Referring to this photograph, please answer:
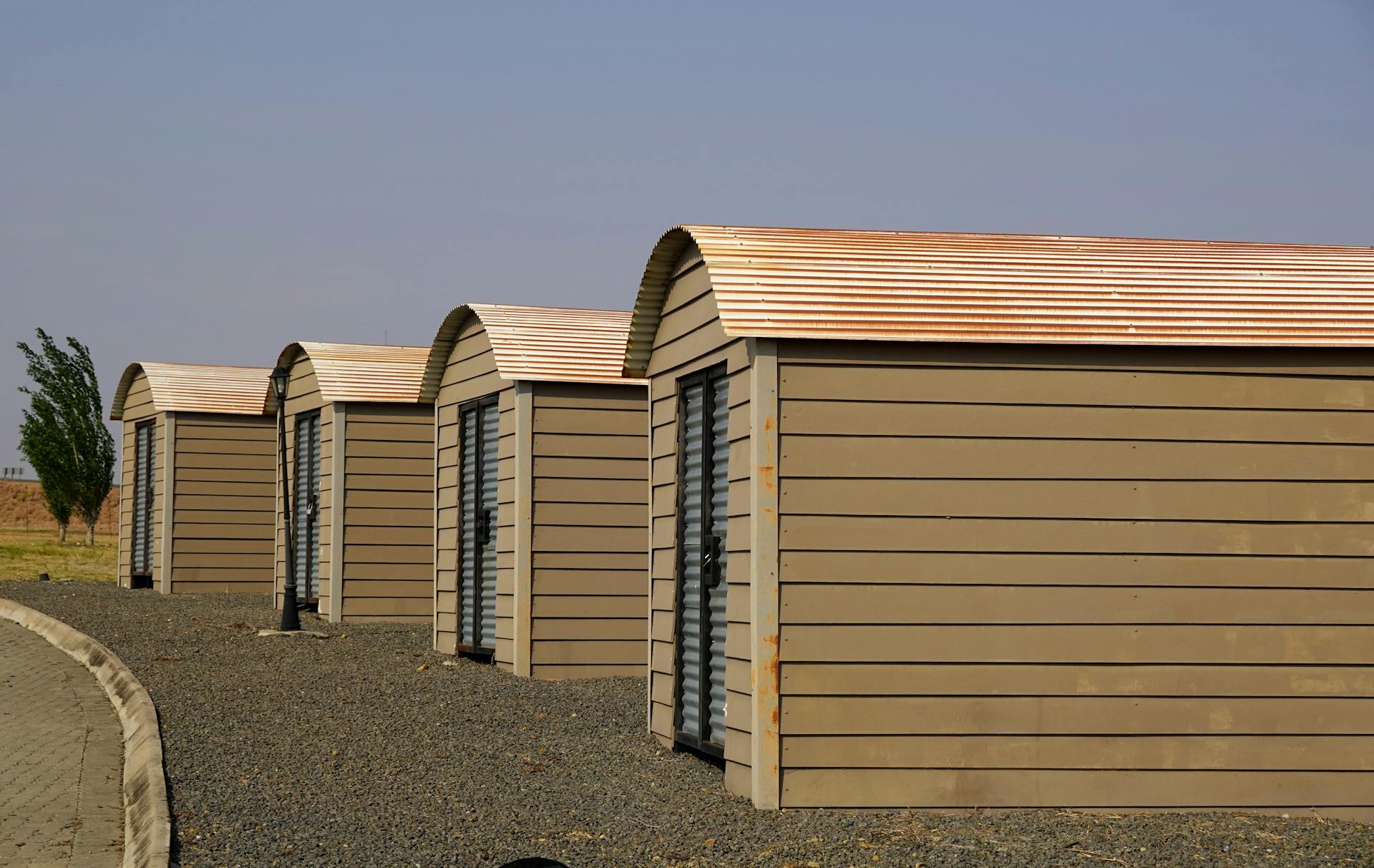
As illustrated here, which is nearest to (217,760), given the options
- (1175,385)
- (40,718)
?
(40,718)

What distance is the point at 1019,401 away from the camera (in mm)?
7641

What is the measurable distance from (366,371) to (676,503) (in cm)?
951

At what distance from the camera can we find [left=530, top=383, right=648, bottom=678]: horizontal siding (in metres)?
12.9

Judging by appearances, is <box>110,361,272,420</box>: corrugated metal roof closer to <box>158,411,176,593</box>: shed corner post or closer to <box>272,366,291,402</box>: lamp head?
<box>158,411,176,593</box>: shed corner post

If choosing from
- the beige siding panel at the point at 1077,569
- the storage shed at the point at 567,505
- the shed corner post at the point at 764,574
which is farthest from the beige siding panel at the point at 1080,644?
the storage shed at the point at 567,505

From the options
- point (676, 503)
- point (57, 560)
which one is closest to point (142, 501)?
point (57, 560)

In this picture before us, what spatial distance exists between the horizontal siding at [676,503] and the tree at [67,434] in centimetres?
3975

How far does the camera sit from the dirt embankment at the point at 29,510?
3408 inches

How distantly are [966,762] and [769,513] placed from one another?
5.26ft

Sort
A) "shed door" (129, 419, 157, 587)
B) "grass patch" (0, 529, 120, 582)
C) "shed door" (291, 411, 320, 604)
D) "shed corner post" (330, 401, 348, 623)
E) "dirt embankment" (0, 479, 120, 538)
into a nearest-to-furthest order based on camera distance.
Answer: "shed corner post" (330, 401, 348, 623)
"shed door" (291, 411, 320, 604)
"shed door" (129, 419, 157, 587)
"grass patch" (0, 529, 120, 582)
"dirt embankment" (0, 479, 120, 538)

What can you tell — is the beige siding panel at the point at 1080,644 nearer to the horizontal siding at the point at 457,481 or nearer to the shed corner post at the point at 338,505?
the horizontal siding at the point at 457,481

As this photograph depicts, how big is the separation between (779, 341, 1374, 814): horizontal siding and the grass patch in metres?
21.2

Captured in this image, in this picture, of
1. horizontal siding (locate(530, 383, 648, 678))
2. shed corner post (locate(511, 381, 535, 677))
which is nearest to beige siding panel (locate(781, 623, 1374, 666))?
horizontal siding (locate(530, 383, 648, 678))

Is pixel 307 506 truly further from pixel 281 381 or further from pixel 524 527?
pixel 524 527
